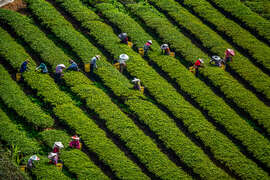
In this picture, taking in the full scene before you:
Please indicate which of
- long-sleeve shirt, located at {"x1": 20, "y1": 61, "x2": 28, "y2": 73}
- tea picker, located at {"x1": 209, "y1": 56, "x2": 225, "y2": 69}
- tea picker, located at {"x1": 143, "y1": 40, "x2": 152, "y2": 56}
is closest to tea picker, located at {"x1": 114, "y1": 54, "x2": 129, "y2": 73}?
tea picker, located at {"x1": 143, "y1": 40, "x2": 152, "y2": 56}

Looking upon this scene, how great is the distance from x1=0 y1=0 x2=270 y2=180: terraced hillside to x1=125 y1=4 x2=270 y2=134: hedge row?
3.0 inches

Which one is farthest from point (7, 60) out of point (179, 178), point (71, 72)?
point (179, 178)

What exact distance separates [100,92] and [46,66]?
165 inches

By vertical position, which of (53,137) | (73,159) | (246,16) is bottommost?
(73,159)

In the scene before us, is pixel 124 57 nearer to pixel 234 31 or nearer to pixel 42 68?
pixel 42 68

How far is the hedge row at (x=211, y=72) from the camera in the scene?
86.3ft

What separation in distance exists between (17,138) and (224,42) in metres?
16.0

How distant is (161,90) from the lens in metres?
27.1

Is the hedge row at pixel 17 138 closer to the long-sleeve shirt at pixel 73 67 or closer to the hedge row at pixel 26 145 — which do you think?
the hedge row at pixel 26 145

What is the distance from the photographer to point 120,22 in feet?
104

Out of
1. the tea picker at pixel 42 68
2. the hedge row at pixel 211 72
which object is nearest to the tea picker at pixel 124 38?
the hedge row at pixel 211 72

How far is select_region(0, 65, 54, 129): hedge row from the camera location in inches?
959

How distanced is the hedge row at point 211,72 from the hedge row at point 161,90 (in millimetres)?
2733

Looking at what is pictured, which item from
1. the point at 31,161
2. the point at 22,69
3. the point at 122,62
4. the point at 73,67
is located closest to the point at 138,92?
the point at 122,62
